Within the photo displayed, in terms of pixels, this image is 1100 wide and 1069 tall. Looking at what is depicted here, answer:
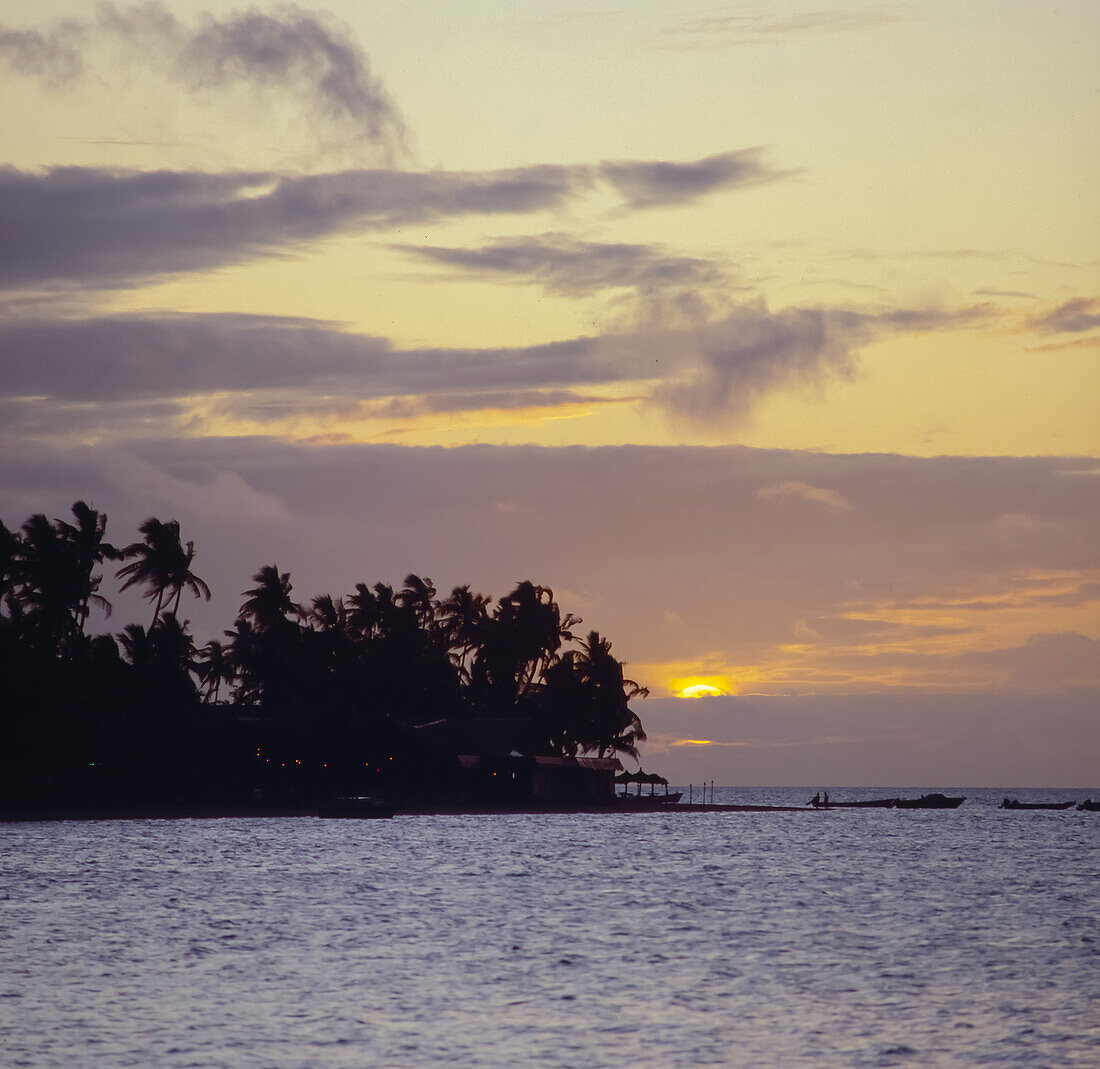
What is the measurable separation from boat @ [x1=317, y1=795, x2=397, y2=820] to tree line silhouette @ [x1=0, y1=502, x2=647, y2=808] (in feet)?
19.7

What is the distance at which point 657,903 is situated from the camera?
5606 cm

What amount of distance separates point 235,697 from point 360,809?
101ft

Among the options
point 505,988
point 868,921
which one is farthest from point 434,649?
point 505,988

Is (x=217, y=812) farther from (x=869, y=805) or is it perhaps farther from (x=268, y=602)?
(x=869, y=805)

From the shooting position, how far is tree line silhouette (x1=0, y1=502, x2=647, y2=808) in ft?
324

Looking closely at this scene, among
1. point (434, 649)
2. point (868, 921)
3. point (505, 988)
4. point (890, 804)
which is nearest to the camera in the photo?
point (505, 988)

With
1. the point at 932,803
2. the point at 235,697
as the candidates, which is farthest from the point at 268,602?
the point at 932,803

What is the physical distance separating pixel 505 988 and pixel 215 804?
75921 mm

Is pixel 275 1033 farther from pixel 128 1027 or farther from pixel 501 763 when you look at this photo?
pixel 501 763

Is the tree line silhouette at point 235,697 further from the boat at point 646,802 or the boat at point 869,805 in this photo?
the boat at point 869,805

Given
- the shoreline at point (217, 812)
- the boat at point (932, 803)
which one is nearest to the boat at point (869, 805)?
the boat at point (932, 803)

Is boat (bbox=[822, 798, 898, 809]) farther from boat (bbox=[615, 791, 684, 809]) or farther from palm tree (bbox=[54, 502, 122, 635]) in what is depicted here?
palm tree (bbox=[54, 502, 122, 635])

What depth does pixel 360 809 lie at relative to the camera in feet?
336

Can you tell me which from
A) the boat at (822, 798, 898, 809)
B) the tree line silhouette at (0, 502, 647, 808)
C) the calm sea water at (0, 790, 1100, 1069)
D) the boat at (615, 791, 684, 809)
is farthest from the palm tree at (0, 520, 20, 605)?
the boat at (822, 798, 898, 809)
